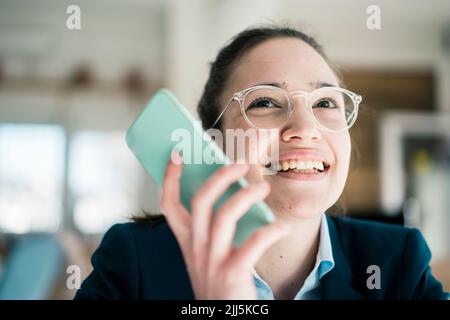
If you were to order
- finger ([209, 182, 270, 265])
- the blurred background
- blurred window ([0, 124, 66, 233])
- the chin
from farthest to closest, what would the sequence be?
the blurred background < blurred window ([0, 124, 66, 233]) < the chin < finger ([209, 182, 270, 265])

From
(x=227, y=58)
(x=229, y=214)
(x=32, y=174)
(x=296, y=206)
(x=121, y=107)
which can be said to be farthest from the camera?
(x=121, y=107)

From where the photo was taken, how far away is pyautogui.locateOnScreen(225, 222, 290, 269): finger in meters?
0.36

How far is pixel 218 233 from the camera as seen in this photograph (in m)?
0.36

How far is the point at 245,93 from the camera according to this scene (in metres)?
0.55

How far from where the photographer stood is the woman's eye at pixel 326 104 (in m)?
0.52

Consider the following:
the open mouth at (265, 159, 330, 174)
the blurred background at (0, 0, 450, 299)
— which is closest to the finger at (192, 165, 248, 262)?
the open mouth at (265, 159, 330, 174)

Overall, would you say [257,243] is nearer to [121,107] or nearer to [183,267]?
[183,267]

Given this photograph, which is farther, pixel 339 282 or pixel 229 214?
pixel 339 282

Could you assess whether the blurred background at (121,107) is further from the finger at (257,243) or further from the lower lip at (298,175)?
the finger at (257,243)

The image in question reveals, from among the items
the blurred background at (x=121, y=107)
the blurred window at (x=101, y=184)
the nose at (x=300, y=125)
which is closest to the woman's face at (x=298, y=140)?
the nose at (x=300, y=125)

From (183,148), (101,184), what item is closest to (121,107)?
(101,184)

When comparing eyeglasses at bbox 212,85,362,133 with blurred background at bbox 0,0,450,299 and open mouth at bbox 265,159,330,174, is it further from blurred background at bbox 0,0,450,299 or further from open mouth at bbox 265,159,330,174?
blurred background at bbox 0,0,450,299

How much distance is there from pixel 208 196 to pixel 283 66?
0.77 feet
